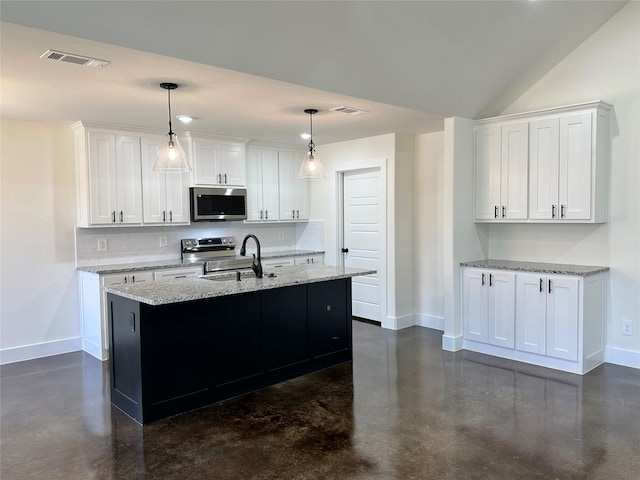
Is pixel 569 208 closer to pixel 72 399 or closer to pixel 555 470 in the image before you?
pixel 555 470

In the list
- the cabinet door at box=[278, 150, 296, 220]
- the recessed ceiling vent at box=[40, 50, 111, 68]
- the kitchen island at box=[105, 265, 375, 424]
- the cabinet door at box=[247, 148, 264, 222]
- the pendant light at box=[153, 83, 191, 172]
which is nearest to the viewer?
the recessed ceiling vent at box=[40, 50, 111, 68]

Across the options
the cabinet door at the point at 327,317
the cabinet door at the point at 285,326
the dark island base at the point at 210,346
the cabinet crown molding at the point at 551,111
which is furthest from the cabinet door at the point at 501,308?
the cabinet door at the point at 285,326

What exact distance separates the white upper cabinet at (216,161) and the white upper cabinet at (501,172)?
3.02 meters

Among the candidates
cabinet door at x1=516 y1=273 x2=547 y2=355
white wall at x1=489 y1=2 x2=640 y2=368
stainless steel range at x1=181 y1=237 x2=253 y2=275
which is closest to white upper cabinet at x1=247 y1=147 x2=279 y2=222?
stainless steel range at x1=181 y1=237 x2=253 y2=275

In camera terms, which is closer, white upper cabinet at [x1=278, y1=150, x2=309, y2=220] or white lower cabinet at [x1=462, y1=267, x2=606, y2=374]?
white lower cabinet at [x1=462, y1=267, x2=606, y2=374]

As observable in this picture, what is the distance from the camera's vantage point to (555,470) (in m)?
2.70

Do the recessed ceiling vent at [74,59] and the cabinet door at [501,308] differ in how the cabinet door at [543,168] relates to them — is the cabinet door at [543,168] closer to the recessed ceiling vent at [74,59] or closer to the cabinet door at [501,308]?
the cabinet door at [501,308]

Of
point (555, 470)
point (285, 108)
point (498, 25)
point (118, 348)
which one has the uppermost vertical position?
point (498, 25)

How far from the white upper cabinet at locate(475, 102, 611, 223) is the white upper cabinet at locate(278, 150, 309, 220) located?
2819mm

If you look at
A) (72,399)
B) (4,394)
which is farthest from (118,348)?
(4,394)

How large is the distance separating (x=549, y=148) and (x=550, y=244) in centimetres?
105

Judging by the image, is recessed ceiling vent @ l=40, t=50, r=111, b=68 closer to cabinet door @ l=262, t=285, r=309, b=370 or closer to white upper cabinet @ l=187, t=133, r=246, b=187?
cabinet door @ l=262, t=285, r=309, b=370

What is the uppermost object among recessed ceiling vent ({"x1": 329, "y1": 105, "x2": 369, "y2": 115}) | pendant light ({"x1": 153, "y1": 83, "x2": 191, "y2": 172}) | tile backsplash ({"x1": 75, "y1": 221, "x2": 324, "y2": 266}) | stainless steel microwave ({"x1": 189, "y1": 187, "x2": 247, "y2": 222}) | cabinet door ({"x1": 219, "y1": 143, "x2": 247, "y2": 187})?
recessed ceiling vent ({"x1": 329, "y1": 105, "x2": 369, "y2": 115})

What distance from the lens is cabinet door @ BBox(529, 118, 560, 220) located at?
4570 mm
